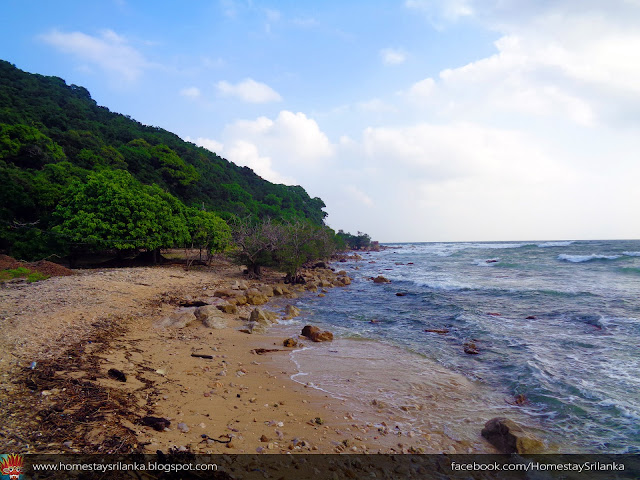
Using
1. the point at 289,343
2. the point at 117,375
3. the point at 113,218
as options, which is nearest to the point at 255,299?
the point at 289,343

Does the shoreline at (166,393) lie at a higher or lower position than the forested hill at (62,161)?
lower

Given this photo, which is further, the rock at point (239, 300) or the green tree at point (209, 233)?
the green tree at point (209, 233)

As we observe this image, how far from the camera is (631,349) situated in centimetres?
961

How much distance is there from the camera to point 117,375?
558 cm

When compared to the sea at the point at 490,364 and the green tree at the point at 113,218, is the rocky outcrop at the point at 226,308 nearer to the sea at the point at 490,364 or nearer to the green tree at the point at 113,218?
the sea at the point at 490,364

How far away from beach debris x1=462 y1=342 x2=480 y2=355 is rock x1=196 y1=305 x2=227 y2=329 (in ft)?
27.4

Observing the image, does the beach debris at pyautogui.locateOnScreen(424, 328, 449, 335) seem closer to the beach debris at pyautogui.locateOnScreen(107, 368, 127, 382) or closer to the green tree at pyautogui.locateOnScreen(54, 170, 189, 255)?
the beach debris at pyautogui.locateOnScreen(107, 368, 127, 382)

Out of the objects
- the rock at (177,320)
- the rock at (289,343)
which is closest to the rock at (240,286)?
the rock at (177,320)

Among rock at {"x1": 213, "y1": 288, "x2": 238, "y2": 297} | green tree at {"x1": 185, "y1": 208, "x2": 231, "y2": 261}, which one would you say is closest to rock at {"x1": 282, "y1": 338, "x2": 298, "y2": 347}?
rock at {"x1": 213, "y1": 288, "x2": 238, "y2": 297}

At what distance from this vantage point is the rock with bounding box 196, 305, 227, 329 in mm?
11203

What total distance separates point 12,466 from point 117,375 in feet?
9.94

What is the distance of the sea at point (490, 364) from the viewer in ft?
19.4

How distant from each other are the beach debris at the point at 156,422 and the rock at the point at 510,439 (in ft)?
17.0

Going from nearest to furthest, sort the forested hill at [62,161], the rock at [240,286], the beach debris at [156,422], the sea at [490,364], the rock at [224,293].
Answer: the beach debris at [156,422], the sea at [490,364], the rock at [224,293], the rock at [240,286], the forested hill at [62,161]
